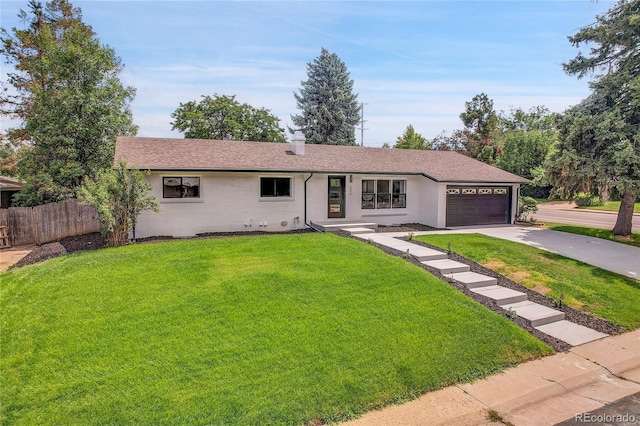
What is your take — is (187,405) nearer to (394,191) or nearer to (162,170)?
(162,170)

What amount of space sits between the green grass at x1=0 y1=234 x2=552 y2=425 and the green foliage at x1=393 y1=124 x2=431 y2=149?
115 ft

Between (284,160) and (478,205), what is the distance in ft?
30.6

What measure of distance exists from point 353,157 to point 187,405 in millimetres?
13998

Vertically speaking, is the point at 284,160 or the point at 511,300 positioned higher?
the point at 284,160

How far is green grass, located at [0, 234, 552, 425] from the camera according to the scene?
397cm

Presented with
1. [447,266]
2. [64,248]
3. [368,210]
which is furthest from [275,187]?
[447,266]

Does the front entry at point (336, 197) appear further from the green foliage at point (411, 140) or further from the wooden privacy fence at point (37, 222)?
the green foliage at point (411, 140)

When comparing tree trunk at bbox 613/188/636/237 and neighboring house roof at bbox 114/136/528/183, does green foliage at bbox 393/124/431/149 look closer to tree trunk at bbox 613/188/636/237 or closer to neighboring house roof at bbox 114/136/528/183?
neighboring house roof at bbox 114/136/528/183

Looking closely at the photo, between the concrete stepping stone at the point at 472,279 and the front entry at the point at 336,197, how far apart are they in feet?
23.0

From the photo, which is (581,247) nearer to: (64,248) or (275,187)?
(275,187)

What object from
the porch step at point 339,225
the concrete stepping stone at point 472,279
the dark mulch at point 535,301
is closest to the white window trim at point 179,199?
the porch step at point 339,225

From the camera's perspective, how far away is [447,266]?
28.7ft

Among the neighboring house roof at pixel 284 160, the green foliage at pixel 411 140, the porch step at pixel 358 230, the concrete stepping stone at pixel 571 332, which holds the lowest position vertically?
the concrete stepping stone at pixel 571 332

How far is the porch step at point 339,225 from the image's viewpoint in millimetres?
13250
